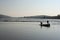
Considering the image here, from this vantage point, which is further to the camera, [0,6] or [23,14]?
[23,14]

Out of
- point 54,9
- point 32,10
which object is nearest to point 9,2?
point 32,10

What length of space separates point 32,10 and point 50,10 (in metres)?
0.53

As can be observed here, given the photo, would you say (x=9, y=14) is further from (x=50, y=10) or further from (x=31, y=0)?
(x=50, y=10)

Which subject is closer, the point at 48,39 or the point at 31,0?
the point at 48,39

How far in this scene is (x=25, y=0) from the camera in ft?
9.07

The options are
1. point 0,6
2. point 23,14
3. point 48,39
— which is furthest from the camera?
point 23,14

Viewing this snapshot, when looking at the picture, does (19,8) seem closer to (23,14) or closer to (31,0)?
(23,14)

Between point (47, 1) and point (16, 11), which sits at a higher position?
point (47, 1)

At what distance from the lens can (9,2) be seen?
272 centimetres

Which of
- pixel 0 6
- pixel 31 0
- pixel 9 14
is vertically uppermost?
pixel 31 0

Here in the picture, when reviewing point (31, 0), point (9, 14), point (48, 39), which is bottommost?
point (48, 39)

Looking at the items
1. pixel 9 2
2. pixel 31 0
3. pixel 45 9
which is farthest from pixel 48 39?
pixel 9 2

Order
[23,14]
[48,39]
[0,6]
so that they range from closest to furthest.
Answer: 1. [48,39]
2. [0,6]
3. [23,14]

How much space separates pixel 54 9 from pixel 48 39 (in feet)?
3.25
